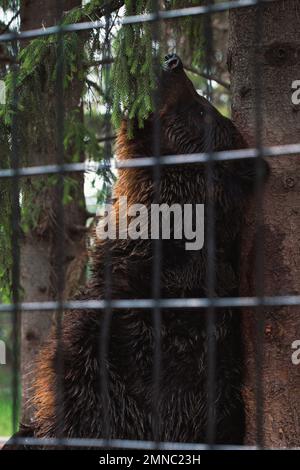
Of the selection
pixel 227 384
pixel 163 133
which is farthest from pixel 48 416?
pixel 163 133

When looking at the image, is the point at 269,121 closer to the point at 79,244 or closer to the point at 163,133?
the point at 163,133

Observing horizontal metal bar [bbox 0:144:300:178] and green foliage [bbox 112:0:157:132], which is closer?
horizontal metal bar [bbox 0:144:300:178]

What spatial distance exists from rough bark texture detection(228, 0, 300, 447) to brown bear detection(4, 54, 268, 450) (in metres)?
0.11

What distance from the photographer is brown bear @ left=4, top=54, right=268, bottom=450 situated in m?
3.19

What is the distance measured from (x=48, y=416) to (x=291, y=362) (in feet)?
3.62

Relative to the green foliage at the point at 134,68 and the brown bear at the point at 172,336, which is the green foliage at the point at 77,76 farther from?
the brown bear at the point at 172,336

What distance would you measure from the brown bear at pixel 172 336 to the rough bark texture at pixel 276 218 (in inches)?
4.3

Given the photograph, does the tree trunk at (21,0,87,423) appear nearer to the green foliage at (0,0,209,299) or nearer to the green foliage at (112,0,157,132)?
the green foliage at (0,0,209,299)

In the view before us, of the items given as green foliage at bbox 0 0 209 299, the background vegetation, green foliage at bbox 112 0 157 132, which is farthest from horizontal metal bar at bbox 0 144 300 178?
green foliage at bbox 112 0 157 132

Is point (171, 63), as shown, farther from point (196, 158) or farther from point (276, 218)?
point (196, 158)

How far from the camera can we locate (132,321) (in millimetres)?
3330

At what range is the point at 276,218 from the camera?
2949mm

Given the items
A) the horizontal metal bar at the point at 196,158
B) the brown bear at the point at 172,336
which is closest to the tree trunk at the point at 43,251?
the brown bear at the point at 172,336

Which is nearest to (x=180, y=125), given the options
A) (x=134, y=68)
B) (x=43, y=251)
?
(x=134, y=68)
